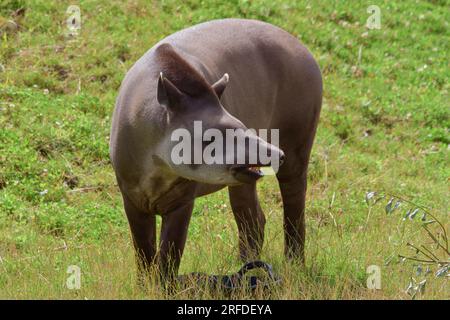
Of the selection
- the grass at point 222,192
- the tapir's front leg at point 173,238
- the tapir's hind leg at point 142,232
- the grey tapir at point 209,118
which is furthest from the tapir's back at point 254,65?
the grass at point 222,192

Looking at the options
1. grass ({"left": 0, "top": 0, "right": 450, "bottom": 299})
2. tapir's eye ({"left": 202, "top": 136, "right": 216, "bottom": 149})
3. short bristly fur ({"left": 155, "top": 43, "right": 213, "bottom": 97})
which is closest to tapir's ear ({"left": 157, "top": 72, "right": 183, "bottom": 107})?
short bristly fur ({"left": 155, "top": 43, "right": 213, "bottom": 97})

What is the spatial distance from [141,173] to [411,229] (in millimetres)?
3170

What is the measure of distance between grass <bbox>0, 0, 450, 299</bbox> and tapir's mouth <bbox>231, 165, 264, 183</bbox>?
0.81m

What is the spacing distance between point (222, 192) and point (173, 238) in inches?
136

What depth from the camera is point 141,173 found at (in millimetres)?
6082

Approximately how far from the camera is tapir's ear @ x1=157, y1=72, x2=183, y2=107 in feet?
18.6

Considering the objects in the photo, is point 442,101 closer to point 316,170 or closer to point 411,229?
point 316,170

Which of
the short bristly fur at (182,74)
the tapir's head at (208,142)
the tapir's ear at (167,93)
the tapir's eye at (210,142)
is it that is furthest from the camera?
the short bristly fur at (182,74)

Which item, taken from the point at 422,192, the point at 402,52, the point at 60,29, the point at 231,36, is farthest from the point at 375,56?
the point at 231,36

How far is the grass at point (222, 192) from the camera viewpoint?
6602mm

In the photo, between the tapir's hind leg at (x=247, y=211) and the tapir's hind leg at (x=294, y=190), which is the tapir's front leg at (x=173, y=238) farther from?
the tapir's hind leg at (x=294, y=190)

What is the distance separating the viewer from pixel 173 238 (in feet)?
20.2
